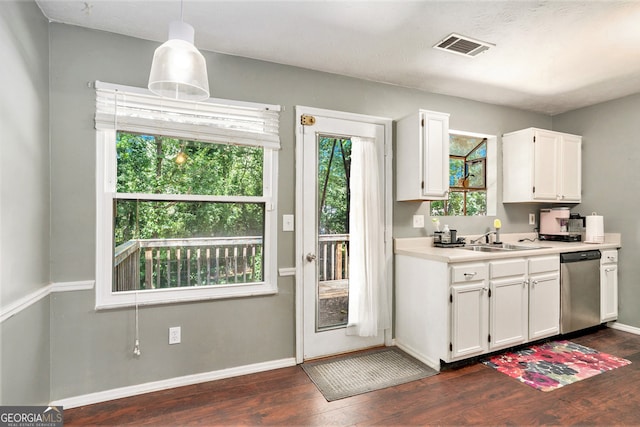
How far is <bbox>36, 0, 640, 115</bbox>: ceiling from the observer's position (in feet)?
6.56

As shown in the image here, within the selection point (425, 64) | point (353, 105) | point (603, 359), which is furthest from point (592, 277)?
point (353, 105)

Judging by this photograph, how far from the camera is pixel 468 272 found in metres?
2.65

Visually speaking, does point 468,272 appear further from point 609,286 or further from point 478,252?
point 609,286

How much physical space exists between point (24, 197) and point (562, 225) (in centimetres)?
495

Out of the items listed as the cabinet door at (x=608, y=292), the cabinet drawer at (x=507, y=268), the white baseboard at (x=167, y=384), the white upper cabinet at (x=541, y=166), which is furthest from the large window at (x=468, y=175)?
the white baseboard at (x=167, y=384)

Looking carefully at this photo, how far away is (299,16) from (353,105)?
108cm

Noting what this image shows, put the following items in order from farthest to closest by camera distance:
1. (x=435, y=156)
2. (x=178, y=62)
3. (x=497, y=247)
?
(x=497, y=247)
(x=435, y=156)
(x=178, y=62)

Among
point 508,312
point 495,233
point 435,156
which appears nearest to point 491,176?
point 495,233

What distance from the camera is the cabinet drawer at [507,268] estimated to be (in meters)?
2.79

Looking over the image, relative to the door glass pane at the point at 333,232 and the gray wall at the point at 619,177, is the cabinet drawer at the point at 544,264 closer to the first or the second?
the gray wall at the point at 619,177

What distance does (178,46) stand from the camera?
4.59 feet

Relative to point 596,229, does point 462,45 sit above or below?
above

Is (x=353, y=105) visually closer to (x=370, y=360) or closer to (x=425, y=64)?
(x=425, y=64)

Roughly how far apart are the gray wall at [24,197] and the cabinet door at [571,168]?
4849 millimetres
